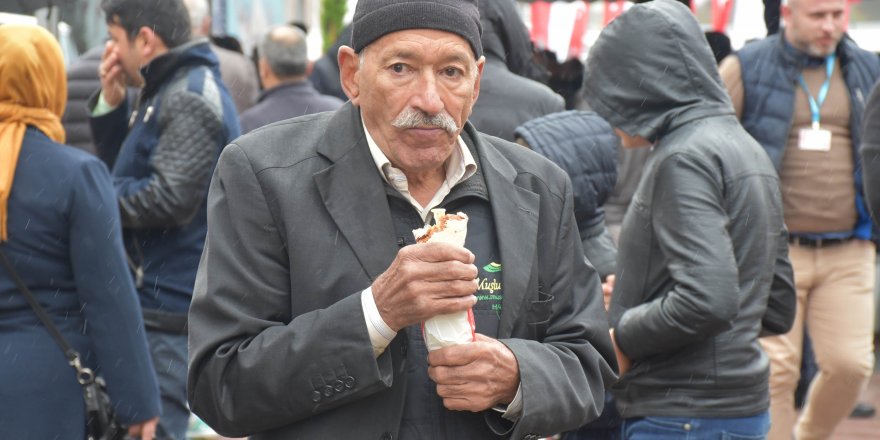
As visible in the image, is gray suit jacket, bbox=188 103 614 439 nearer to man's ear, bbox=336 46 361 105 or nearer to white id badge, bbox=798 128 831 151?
man's ear, bbox=336 46 361 105

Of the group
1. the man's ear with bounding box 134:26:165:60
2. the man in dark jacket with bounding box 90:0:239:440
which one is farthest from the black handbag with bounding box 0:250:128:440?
the man's ear with bounding box 134:26:165:60

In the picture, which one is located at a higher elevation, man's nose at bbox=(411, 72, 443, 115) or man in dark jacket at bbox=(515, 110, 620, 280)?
man's nose at bbox=(411, 72, 443, 115)

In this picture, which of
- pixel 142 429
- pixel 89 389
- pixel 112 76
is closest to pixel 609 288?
pixel 142 429

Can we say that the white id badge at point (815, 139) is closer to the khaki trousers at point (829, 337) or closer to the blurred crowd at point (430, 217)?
the blurred crowd at point (430, 217)

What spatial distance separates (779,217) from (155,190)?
250cm

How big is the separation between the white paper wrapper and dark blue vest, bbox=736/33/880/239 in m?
4.41

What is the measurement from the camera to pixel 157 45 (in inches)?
217

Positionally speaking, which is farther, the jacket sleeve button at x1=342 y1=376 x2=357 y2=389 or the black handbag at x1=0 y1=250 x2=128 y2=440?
the black handbag at x1=0 y1=250 x2=128 y2=440

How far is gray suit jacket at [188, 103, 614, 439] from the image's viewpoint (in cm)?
252

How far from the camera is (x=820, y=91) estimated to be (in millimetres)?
6750

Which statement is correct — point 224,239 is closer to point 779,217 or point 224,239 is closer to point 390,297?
point 390,297

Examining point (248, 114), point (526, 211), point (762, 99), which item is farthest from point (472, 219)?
point (248, 114)

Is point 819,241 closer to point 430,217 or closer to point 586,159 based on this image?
point 586,159

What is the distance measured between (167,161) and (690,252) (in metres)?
2.36
